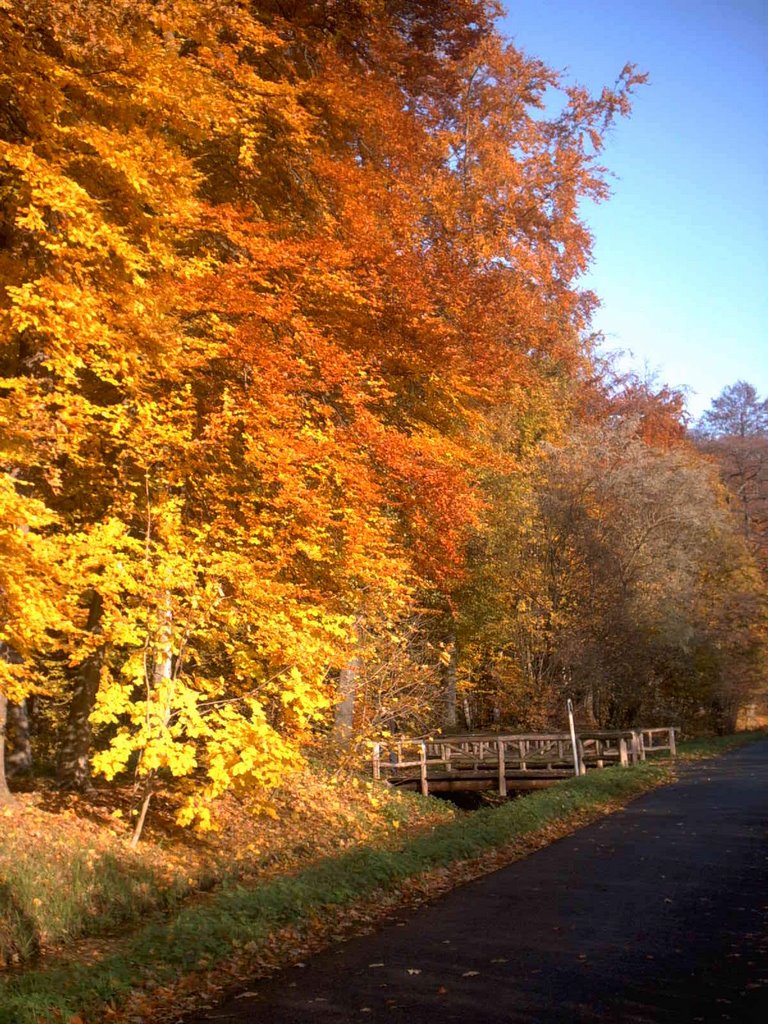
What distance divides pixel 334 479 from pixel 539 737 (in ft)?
36.3

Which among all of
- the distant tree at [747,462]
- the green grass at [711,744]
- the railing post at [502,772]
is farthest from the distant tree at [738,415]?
the railing post at [502,772]

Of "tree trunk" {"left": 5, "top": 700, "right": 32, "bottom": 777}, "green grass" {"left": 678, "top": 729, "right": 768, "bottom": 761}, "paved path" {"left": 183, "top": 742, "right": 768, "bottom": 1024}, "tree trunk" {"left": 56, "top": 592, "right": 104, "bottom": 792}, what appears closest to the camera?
"paved path" {"left": 183, "top": 742, "right": 768, "bottom": 1024}

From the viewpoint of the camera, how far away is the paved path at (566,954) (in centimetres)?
573

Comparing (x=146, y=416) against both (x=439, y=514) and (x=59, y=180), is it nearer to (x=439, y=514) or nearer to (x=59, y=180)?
(x=59, y=180)

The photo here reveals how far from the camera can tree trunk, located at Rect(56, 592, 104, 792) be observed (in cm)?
1359

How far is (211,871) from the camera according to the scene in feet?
35.9

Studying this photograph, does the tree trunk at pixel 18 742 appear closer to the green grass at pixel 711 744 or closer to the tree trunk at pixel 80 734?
the tree trunk at pixel 80 734

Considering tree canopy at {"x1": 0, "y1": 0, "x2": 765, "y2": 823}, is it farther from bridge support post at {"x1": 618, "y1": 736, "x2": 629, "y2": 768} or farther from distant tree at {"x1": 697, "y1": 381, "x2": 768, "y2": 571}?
distant tree at {"x1": 697, "y1": 381, "x2": 768, "y2": 571}

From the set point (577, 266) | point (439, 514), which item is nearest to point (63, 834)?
point (439, 514)

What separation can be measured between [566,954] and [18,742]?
12620mm

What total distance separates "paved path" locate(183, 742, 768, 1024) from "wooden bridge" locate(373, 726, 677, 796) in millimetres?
9482

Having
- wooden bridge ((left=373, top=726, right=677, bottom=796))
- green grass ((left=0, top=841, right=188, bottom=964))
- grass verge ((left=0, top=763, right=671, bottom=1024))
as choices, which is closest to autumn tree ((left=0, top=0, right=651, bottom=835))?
green grass ((left=0, top=841, right=188, bottom=964))

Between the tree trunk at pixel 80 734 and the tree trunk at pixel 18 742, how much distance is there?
2670 millimetres

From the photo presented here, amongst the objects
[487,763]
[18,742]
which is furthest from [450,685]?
[18,742]
